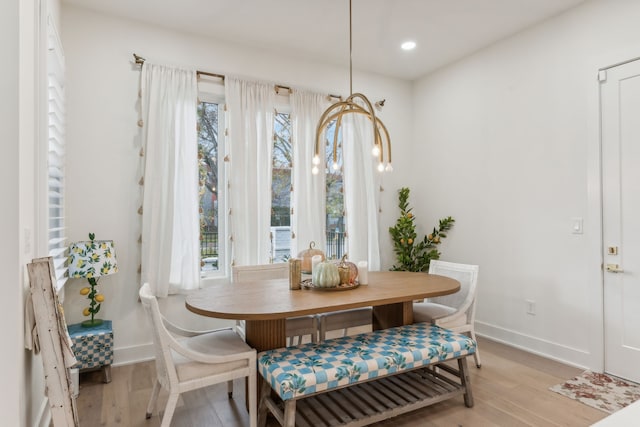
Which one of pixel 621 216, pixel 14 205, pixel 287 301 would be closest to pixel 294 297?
pixel 287 301

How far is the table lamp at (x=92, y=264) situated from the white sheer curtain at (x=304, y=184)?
1723mm

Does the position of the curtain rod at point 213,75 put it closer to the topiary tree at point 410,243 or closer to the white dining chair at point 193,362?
the topiary tree at point 410,243

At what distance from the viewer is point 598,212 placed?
115 inches

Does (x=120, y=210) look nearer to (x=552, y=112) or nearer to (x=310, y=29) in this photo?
(x=310, y=29)

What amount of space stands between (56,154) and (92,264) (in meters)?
0.82

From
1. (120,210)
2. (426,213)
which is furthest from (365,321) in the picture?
(120,210)

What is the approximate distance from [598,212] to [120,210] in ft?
12.8

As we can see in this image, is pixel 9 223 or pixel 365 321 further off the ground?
pixel 9 223

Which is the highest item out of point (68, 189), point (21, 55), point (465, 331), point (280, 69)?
point (280, 69)

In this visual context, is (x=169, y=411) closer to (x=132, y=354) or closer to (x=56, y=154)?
(x=132, y=354)

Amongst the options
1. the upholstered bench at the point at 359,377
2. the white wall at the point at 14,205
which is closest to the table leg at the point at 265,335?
the upholstered bench at the point at 359,377

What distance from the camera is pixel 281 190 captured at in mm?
3926


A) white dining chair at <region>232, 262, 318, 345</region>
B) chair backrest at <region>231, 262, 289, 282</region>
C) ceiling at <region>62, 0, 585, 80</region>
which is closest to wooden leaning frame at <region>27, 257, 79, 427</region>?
white dining chair at <region>232, 262, 318, 345</region>

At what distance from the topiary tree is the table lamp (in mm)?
3011
